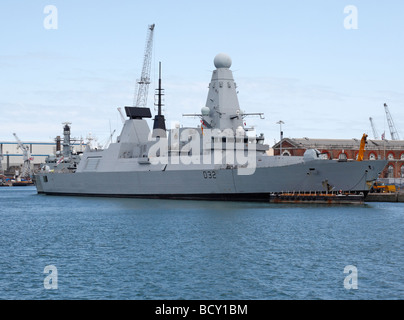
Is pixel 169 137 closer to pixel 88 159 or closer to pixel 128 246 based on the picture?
pixel 88 159

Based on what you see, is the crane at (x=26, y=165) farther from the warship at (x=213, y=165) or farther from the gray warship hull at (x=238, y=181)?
the gray warship hull at (x=238, y=181)

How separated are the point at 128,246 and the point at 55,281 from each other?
6.67 meters

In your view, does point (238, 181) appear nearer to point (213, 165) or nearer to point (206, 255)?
point (213, 165)

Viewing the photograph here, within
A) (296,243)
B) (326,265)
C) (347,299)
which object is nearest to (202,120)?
(296,243)

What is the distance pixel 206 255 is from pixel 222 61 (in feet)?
101

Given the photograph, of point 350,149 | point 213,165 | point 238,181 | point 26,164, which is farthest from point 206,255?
point 26,164

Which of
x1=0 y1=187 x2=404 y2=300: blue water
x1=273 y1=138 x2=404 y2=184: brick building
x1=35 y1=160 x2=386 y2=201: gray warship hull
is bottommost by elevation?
x1=0 y1=187 x2=404 y2=300: blue water

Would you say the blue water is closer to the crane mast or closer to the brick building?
the brick building

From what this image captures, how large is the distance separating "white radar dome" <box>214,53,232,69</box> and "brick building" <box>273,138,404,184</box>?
32238 millimetres

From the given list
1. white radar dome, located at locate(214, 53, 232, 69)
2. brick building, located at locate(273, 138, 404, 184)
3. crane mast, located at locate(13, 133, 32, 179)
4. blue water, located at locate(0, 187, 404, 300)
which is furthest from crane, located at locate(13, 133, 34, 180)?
blue water, located at locate(0, 187, 404, 300)

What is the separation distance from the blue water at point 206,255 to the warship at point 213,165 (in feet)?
18.8

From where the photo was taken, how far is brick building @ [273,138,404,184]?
79.4 m

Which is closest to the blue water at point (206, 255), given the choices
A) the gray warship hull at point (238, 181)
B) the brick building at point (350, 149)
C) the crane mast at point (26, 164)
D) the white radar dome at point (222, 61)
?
the gray warship hull at point (238, 181)

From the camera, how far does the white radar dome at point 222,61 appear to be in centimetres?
4853
